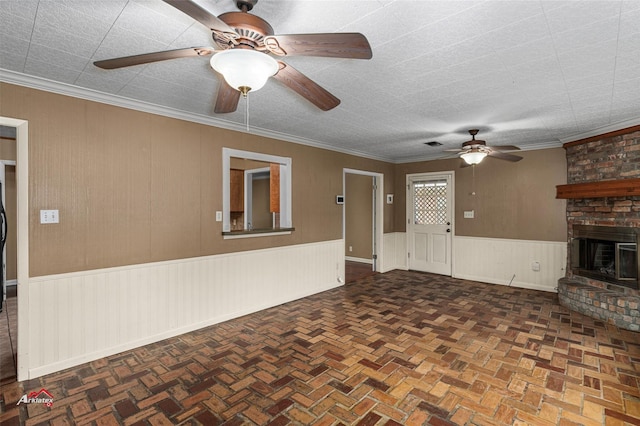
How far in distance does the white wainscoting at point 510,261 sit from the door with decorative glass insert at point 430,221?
0.27m

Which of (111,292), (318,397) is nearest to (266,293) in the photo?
(111,292)

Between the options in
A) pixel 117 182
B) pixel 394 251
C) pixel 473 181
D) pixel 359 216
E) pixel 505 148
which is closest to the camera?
pixel 117 182

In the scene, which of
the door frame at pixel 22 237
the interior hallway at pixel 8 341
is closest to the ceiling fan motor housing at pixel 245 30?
the door frame at pixel 22 237

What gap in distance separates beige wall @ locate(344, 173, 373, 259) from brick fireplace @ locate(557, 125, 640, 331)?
11.1 ft

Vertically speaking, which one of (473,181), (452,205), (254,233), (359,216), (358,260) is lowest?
(358,260)

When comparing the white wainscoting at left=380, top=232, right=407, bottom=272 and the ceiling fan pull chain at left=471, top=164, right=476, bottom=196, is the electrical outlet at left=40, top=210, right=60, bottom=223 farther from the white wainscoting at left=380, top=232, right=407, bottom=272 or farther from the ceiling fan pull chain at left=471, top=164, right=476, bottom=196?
the ceiling fan pull chain at left=471, top=164, right=476, bottom=196

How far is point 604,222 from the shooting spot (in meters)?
3.92

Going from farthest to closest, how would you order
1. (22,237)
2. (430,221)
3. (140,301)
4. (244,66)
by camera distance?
(430,221), (140,301), (22,237), (244,66)

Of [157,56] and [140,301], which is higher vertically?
[157,56]

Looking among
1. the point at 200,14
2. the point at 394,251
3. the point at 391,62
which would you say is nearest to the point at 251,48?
the point at 200,14

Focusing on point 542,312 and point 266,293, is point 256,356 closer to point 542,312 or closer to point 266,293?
point 266,293

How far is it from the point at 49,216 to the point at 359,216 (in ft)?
18.0

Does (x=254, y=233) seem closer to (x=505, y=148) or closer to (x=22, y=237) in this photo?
(x=22, y=237)

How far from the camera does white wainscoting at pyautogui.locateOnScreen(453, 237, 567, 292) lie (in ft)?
15.6
